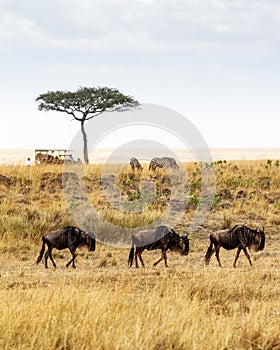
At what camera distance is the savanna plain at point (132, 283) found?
5398 mm

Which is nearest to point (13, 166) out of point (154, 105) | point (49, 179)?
point (49, 179)

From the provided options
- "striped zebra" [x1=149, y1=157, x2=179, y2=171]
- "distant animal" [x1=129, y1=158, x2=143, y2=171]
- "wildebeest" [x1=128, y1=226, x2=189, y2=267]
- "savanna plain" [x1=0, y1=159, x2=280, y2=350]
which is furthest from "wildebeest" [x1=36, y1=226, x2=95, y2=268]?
"striped zebra" [x1=149, y1=157, x2=179, y2=171]

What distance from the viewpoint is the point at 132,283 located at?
8.79 metres

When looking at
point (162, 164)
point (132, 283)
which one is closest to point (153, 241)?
point (132, 283)

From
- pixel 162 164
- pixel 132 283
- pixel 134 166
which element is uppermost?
pixel 162 164

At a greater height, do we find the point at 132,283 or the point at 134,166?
the point at 134,166

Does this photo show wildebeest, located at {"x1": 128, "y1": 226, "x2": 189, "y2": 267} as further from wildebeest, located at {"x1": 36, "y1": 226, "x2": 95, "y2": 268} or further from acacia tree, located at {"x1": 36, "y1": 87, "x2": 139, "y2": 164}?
acacia tree, located at {"x1": 36, "y1": 87, "x2": 139, "y2": 164}

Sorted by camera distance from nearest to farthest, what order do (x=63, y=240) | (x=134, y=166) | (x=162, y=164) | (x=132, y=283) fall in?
(x=132, y=283)
(x=63, y=240)
(x=162, y=164)
(x=134, y=166)

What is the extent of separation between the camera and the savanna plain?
540 centimetres

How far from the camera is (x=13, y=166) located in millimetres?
22719

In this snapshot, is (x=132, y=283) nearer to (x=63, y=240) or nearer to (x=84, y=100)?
(x=63, y=240)

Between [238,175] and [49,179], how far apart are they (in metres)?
7.65

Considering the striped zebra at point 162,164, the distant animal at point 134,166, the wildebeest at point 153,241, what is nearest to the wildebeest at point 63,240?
the wildebeest at point 153,241

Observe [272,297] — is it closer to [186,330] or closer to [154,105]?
[186,330]
